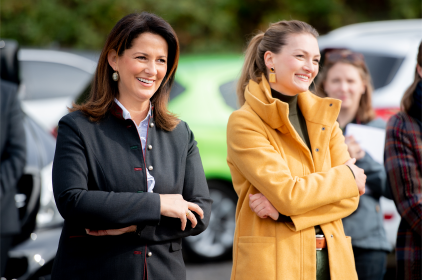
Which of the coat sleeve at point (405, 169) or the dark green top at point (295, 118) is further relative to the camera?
the coat sleeve at point (405, 169)

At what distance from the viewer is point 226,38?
1272cm

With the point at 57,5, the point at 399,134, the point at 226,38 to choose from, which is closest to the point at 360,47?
the point at 399,134

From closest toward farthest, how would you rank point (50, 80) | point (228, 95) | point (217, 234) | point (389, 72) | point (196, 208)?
point (196, 208)
point (389, 72)
point (217, 234)
point (228, 95)
point (50, 80)

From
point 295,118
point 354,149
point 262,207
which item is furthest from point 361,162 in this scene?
point 262,207

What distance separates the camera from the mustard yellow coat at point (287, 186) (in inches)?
94.0

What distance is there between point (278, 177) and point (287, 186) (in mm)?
57

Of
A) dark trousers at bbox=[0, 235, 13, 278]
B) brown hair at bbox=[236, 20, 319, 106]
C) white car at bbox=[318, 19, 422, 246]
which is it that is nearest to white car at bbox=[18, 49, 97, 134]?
white car at bbox=[318, 19, 422, 246]

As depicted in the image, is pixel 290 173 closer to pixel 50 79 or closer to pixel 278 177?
pixel 278 177

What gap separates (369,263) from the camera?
3.12 meters

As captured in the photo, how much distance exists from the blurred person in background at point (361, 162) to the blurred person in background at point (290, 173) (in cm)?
64

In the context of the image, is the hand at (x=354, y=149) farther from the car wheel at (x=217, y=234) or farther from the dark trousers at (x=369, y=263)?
the car wheel at (x=217, y=234)

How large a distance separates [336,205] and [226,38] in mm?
10585

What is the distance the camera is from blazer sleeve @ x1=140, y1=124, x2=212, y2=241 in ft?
7.39

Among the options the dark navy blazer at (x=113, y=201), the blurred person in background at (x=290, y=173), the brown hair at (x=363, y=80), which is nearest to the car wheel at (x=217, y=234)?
the brown hair at (x=363, y=80)
